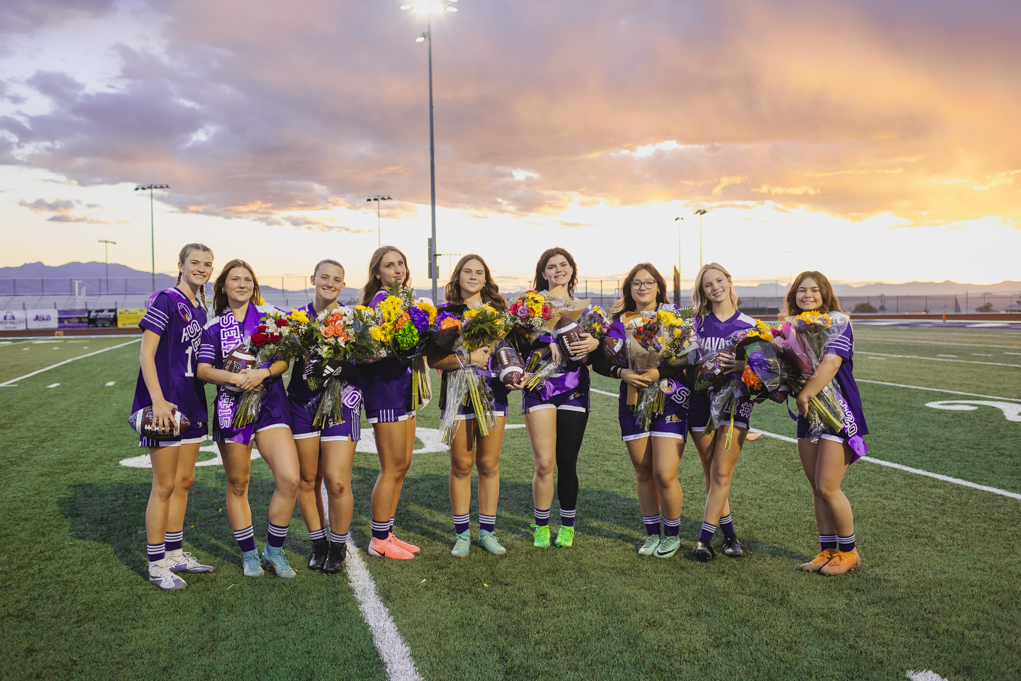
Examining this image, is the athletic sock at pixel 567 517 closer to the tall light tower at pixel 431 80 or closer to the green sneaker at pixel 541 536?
the green sneaker at pixel 541 536

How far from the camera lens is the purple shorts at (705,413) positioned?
3.96m

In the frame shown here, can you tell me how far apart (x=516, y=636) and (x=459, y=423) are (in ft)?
4.41

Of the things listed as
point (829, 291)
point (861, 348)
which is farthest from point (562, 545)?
point (861, 348)

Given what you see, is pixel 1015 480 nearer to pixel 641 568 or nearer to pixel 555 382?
pixel 641 568

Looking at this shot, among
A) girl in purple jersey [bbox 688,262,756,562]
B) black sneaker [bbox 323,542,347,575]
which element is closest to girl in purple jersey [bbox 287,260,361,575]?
black sneaker [bbox 323,542,347,575]

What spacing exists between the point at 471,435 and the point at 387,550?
0.90 meters

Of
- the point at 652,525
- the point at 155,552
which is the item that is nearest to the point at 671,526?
the point at 652,525

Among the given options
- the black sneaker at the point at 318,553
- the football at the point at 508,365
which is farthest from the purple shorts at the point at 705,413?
the black sneaker at the point at 318,553

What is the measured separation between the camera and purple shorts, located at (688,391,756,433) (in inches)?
156

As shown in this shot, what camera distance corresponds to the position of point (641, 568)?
3939 millimetres

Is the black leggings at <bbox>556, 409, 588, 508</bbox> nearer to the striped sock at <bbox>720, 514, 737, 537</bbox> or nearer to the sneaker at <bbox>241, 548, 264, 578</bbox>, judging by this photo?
→ the striped sock at <bbox>720, 514, 737, 537</bbox>

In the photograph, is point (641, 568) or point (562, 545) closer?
point (641, 568)

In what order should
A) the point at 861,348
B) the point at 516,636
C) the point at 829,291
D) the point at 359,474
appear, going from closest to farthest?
the point at 516,636
the point at 829,291
the point at 359,474
the point at 861,348

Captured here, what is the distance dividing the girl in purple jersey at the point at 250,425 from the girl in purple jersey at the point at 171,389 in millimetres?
106
